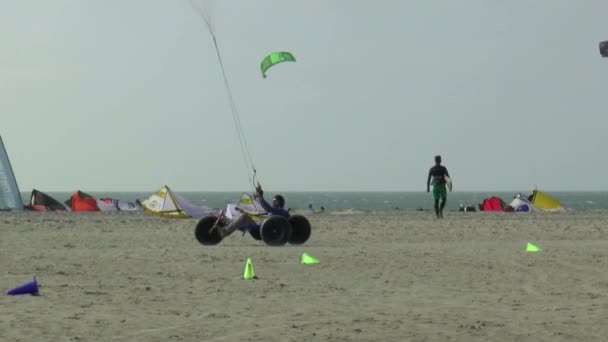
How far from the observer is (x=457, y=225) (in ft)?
74.6

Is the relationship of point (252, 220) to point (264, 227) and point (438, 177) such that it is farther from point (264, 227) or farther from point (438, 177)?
point (438, 177)

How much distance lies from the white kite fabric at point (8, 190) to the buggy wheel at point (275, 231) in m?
25.4

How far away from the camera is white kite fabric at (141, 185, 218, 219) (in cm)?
3044

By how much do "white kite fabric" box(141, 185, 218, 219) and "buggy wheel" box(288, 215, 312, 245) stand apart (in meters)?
12.7

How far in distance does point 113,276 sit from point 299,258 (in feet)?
10.8

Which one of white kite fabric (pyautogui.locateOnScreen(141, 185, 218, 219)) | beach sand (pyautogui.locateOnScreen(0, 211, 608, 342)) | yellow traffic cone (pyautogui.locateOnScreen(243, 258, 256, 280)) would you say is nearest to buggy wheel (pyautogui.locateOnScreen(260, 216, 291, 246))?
beach sand (pyautogui.locateOnScreen(0, 211, 608, 342))

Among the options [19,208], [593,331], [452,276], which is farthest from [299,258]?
[19,208]

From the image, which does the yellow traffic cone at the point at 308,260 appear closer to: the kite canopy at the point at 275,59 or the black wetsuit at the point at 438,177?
the kite canopy at the point at 275,59

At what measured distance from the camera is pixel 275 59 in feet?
67.1

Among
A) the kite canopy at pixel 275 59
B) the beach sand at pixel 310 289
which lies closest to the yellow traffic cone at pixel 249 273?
the beach sand at pixel 310 289

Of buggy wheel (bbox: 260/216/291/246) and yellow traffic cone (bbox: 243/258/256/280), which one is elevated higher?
buggy wheel (bbox: 260/216/291/246)

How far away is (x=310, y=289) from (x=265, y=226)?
603 cm

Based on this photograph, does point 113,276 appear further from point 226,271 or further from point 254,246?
point 254,246

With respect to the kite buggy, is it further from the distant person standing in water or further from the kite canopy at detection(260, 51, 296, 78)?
the distant person standing in water
